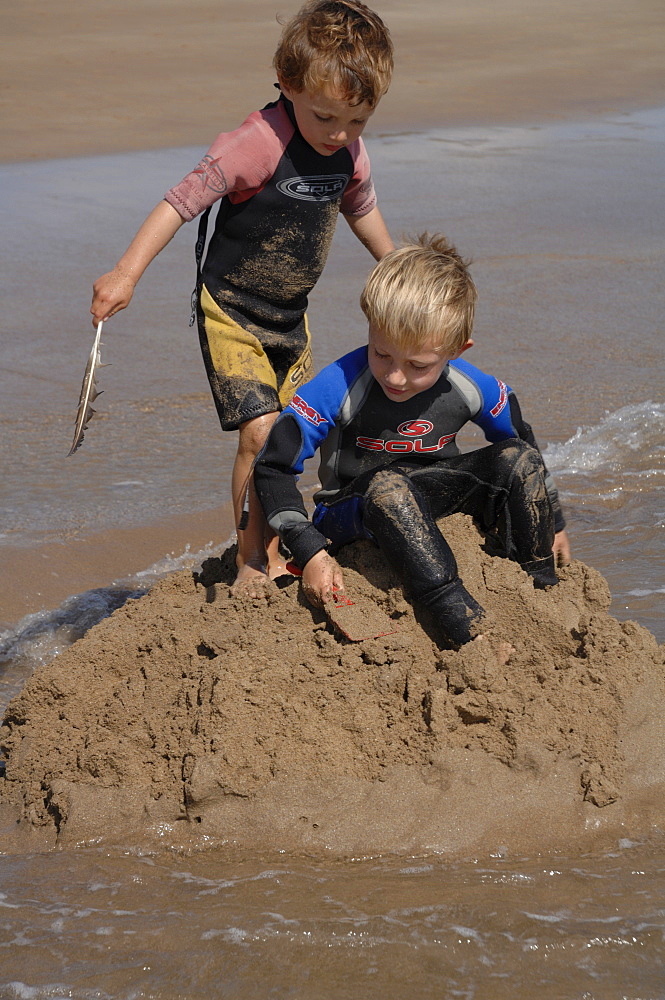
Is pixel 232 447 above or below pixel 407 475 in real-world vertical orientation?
above

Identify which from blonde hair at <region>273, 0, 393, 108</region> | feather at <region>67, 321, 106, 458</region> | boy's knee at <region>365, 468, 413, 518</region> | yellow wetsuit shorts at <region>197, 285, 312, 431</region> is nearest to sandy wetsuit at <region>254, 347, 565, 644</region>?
boy's knee at <region>365, 468, 413, 518</region>

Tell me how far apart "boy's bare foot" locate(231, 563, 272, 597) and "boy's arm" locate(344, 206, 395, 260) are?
3.71 feet

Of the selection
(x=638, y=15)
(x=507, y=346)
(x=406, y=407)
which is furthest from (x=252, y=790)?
(x=638, y=15)

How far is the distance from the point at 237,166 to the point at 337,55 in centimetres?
44

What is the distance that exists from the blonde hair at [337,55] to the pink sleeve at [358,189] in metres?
0.35

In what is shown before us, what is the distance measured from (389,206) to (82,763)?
7.93 meters

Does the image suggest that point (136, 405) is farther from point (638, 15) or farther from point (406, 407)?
point (638, 15)

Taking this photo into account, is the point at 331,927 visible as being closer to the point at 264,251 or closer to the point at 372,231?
the point at 264,251

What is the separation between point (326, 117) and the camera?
3223 millimetres

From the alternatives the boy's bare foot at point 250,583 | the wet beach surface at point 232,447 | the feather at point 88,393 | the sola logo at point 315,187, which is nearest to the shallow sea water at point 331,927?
the wet beach surface at point 232,447

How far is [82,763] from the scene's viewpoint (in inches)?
110

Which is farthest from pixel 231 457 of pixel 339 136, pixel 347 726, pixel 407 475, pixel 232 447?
pixel 347 726

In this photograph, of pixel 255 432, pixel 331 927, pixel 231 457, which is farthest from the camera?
pixel 231 457

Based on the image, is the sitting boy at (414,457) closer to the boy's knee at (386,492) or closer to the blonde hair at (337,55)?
the boy's knee at (386,492)
